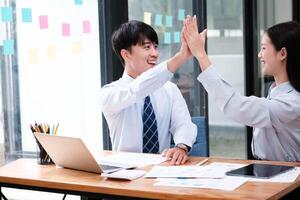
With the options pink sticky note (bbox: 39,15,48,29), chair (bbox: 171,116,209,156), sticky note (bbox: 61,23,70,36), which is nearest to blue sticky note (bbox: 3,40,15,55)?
pink sticky note (bbox: 39,15,48,29)

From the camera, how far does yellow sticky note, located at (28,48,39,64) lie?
326cm

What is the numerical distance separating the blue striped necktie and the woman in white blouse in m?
0.45

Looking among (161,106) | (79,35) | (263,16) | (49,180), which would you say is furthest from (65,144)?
(263,16)

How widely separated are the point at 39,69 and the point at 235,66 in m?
2.06

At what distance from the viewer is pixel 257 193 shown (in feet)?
5.68

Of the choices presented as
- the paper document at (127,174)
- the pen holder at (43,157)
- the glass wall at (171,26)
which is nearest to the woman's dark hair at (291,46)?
the paper document at (127,174)

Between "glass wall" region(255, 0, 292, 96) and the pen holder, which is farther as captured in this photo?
"glass wall" region(255, 0, 292, 96)

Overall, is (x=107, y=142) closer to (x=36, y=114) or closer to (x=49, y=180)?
(x=36, y=114)

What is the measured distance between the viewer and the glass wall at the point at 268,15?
464cm

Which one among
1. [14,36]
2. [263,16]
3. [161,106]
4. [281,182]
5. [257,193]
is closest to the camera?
[257,193]

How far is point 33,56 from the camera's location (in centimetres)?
328

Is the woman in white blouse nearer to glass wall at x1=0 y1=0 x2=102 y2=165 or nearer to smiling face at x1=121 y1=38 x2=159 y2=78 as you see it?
smiling face at x1=121 y1=38 x2=159 y2=78

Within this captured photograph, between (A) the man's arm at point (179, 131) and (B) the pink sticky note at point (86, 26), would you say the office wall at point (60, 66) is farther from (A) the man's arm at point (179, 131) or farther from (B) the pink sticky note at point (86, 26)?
(A) the man's arm at point (179, 131)

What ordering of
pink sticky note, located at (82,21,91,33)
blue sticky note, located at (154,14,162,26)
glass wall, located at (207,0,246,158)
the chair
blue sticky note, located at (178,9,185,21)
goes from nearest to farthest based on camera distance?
the chair < pink sticky note, located at (82,21,91,33) < blue sticky note, located at (154,14,162,26) < blue sticky note, located at (178,9,185,21) < glass wall, located at (207,0,246,158)
